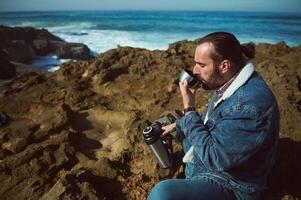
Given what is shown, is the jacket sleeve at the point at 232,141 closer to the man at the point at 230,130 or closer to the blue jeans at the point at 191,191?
the man at the point at 230,130

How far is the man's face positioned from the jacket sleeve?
0.36 meters

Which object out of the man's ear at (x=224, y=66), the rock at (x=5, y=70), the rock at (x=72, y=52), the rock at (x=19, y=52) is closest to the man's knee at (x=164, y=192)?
the man's ear at (x=224, y=66)

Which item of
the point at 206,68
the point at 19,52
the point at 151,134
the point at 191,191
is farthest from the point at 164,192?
the point at 19,52

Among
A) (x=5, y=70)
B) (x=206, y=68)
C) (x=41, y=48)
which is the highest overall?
(x=206, y=68)

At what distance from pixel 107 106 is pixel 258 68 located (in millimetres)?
2863

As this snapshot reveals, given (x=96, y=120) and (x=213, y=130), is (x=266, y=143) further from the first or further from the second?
(x=96, y=120)

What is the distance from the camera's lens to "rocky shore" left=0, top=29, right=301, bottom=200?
3105 mm

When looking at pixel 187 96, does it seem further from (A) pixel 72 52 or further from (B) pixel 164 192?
(A) pixel 72 52

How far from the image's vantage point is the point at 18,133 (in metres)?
4.29

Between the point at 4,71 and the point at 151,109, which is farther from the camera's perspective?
the point at 4,71

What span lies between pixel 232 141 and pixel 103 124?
341 centimetres

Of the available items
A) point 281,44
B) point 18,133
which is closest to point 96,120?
point 18,133

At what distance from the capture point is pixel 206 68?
2.14m

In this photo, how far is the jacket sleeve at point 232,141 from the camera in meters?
1.83
